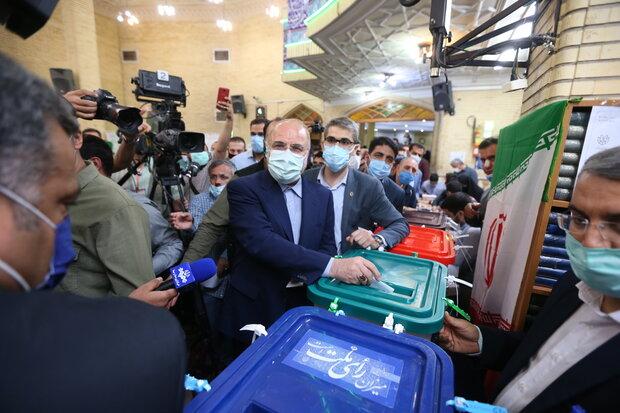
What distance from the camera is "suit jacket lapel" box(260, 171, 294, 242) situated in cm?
168

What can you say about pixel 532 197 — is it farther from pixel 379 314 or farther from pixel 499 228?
pixel 379 314

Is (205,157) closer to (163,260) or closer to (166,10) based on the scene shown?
(163,260)

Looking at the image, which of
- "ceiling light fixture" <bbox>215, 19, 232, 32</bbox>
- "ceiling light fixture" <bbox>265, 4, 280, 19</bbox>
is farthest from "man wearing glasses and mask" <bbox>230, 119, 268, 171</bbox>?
"ceiling light fixture" <bbox>215, 19, 232, 32</bbox>

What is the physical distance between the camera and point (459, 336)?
1364 mm

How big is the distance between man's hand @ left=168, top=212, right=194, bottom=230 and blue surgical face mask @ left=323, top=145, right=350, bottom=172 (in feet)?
3.83

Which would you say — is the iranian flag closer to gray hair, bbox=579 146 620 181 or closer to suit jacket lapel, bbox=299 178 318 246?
gray hair, bbox=579 146 620 181

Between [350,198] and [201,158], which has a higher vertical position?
[201,158]

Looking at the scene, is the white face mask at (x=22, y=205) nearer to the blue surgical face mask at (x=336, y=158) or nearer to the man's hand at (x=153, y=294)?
the man's hand at (x=153, y=294)

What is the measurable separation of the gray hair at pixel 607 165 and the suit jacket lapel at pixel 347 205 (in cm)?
140

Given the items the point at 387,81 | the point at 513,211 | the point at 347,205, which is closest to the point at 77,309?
the point at 347,205

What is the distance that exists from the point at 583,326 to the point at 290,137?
160 cm

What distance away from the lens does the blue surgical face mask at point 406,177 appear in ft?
13.8

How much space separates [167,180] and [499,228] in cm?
252

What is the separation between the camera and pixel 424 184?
24.3 ft
